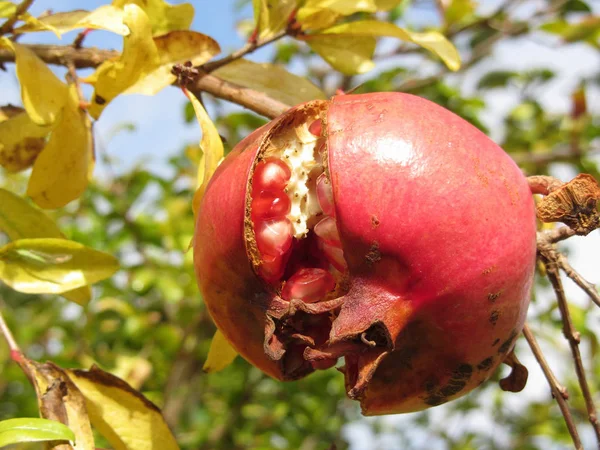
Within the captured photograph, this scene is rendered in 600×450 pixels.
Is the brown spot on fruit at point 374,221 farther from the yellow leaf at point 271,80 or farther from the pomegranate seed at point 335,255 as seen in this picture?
the yellow leaf at point 271,80

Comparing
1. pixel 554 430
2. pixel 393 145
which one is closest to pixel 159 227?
pixel 393 145

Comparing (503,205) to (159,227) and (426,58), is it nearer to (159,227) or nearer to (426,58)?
(159,227)

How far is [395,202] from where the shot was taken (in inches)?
28.6

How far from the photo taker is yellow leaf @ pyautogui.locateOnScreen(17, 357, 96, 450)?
36.1 inches

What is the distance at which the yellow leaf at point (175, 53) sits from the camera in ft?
3.69

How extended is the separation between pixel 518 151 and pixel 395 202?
7.60 ft

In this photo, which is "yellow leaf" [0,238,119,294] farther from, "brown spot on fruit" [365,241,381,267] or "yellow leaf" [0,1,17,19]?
"brown spot on fruit" [365,241,381,267]

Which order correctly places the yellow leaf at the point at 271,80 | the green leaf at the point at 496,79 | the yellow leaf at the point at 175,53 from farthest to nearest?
the green leaf at the point at 496,79
the yellow leaf at the point at 271,80
the yellow leaf at the point at 175,53

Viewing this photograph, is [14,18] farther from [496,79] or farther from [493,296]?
[496,79]

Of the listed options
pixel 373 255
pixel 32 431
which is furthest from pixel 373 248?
pixel 32 431

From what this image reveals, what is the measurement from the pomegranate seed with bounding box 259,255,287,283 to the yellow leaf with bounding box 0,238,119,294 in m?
0.38

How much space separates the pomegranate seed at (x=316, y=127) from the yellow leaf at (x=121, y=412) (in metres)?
0.48

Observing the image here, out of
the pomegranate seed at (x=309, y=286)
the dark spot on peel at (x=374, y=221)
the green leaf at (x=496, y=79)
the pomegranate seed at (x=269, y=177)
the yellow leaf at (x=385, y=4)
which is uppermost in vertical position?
the dark spot on peel at (x=374, y=221)

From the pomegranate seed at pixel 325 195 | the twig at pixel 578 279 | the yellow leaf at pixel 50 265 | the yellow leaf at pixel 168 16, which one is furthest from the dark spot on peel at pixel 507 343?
the yellow leaf at pixel 168 16
